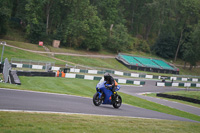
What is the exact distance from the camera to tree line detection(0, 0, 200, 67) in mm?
63625

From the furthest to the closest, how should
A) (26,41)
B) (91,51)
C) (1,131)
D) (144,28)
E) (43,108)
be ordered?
(144,28)
(91,51)
(26,41)
(43,108)
(1,131)

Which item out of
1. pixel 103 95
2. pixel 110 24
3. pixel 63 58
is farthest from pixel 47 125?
pixel 110 24

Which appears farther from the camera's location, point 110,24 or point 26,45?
A: point 110,24

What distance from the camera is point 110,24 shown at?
80.6 metres

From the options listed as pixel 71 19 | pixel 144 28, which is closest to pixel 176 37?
pixel 144 28

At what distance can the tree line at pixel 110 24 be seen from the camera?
63625mm

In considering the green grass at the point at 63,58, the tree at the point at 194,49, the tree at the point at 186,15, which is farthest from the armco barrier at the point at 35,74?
the tree at the point at 186,15

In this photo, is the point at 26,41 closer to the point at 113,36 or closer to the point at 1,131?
the point at 113,36

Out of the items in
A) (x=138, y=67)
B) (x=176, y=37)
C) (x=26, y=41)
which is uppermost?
(x=176, y=37)

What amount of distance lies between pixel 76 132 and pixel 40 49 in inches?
2061

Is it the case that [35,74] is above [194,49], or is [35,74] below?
below

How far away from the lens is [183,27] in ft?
289

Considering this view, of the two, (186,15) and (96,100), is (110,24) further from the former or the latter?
(96,100)

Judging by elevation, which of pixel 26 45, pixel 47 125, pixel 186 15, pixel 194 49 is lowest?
pixel 47 125
